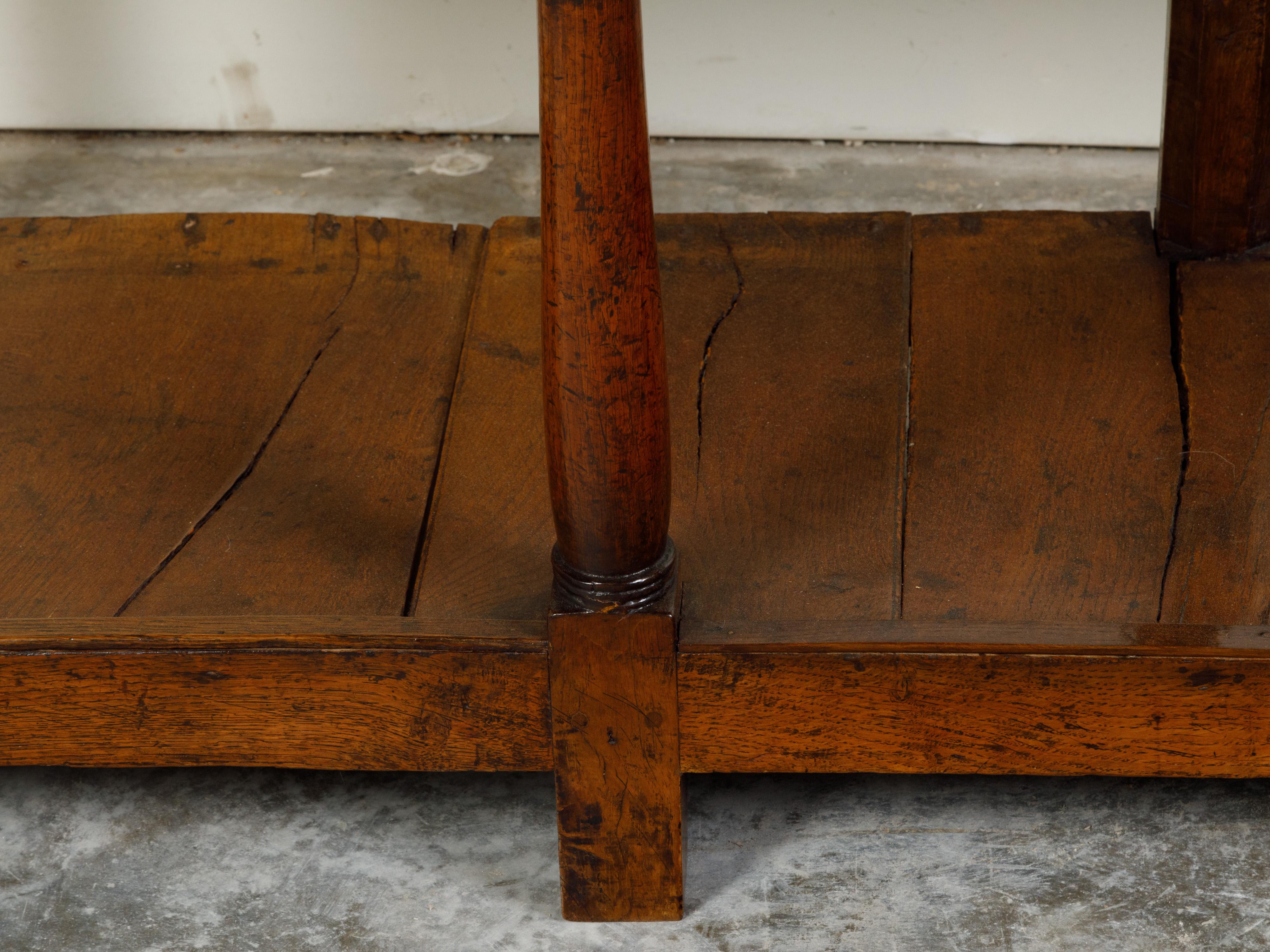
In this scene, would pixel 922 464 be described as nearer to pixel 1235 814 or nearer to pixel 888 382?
pixel 888 382

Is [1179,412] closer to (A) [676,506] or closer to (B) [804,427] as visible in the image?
(B) [804,427]

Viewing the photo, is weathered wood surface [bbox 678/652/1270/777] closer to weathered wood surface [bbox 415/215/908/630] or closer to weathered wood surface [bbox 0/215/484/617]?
weathered wood surface [bbox 415/215/908/630]

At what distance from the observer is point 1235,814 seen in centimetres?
175

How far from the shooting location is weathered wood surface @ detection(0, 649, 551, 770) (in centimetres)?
155

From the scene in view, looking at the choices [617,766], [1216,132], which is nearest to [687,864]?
[617,766]

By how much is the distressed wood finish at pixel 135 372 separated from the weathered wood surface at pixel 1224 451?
3.80 ft

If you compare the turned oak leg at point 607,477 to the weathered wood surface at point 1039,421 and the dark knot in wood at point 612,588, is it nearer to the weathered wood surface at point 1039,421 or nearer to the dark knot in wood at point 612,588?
the dark knot in wood at point 612,588

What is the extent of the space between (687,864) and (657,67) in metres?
2.46

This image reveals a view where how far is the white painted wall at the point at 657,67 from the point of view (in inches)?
142

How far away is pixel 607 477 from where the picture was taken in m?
1.36

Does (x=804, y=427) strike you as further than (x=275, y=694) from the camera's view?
Yes

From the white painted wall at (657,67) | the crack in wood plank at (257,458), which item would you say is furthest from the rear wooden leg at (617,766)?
the white painted wall at (657,67)

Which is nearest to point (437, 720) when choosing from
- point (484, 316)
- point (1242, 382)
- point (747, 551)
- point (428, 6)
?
point (747, 551)

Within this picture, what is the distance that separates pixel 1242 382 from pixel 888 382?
0.46 meters
